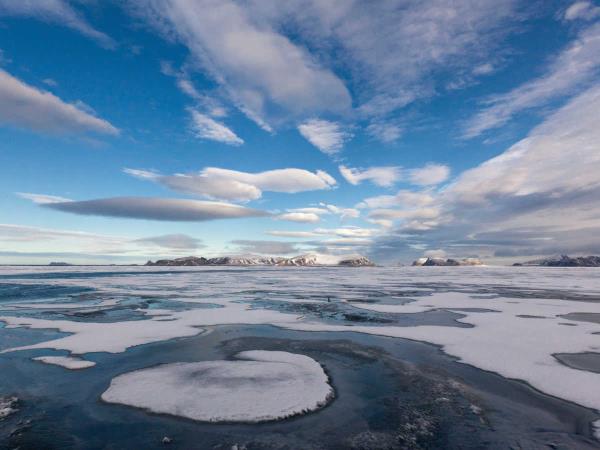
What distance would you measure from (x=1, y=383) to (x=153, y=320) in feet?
16.8

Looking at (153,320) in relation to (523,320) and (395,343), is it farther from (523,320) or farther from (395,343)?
(523,320)

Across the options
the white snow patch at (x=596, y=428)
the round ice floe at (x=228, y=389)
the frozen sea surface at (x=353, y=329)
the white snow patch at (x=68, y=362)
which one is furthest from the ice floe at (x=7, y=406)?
the white snow patch at (x=596, y=428)

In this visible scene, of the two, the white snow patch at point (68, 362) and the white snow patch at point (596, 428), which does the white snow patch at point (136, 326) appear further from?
the white snow patch at point (596, 428)

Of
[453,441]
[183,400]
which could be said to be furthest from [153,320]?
[453,441]

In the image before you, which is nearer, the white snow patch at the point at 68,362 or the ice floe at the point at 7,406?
the ice floe at the point at 7,406

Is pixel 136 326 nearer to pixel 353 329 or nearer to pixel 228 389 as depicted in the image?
pixel 228 389

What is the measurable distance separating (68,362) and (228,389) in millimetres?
3346

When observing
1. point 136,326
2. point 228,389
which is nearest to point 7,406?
point 228,389

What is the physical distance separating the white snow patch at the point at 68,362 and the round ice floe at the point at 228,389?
43.2 inches

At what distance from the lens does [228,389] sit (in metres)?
4.80

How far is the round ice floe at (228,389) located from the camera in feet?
13.7

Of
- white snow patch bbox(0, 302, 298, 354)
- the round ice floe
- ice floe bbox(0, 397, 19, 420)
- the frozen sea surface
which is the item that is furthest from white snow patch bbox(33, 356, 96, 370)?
ice floe bbox(0, 397, 19, 420)

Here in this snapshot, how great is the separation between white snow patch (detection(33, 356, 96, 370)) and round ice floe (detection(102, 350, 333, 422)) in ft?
3.60

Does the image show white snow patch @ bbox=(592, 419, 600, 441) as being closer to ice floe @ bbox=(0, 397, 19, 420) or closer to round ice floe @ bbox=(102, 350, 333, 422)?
round ice floe @ bbox=(102, 350, 333, 422)
